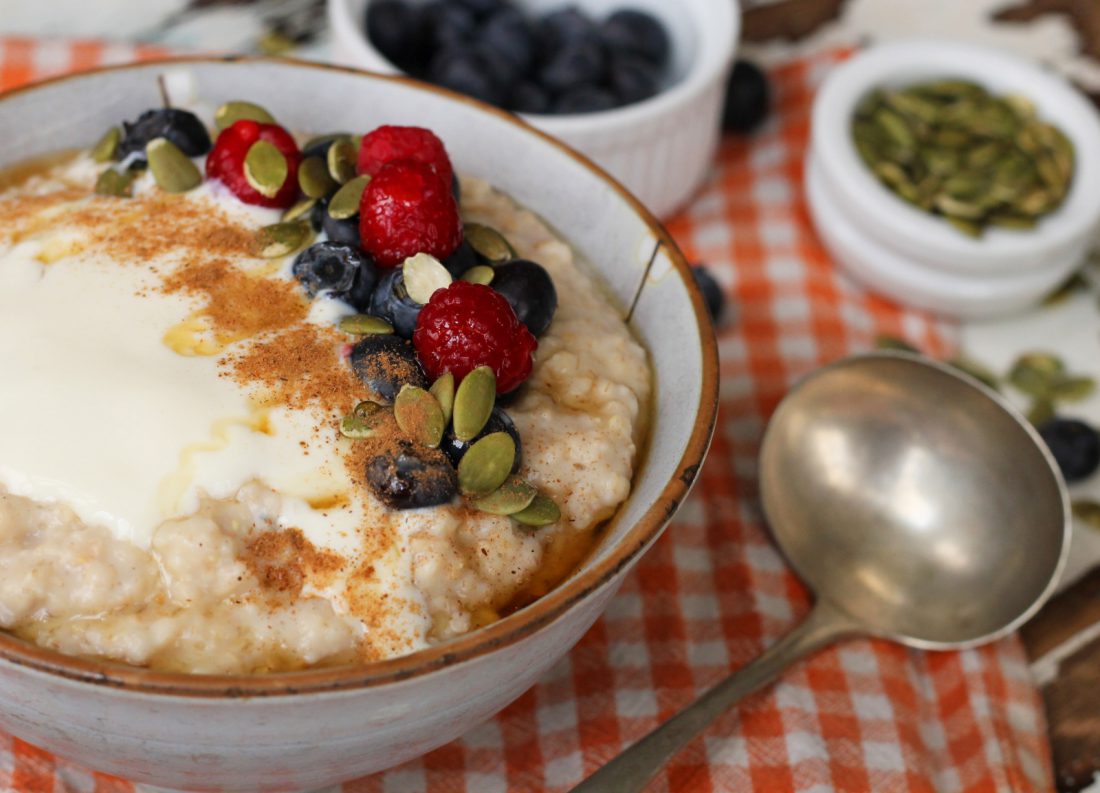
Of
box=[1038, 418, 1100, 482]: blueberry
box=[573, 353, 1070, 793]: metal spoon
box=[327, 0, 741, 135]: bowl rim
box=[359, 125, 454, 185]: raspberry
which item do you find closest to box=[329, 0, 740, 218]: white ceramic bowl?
box=[327, 0, 741, 135]: bowl rim

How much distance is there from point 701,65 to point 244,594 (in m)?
2.31

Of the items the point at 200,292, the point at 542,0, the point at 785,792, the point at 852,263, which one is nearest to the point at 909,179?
the point at 852,263

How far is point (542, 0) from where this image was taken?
3.77m

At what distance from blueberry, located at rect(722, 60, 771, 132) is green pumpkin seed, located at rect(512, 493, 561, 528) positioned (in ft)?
7.12

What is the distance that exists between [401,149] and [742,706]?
1207mm

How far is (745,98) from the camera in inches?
139

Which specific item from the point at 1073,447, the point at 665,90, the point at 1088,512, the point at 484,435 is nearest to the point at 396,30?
the point at 665,90

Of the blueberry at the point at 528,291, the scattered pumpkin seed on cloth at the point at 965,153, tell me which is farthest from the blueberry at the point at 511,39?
the blueberry at the point at 528,291

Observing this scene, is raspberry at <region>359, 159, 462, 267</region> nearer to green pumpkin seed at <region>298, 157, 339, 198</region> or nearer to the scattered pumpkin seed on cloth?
green pumpkin seed at <region>298, 157, 339, 198</region>

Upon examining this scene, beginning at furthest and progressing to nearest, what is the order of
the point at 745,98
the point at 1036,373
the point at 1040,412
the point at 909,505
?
1. the point at 745,98
2. the point at 1036,373
3. the point at 1040,412
4. the point at 909,505

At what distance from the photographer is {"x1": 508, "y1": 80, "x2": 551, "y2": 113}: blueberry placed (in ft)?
10.8

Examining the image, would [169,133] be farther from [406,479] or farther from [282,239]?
[406,479]

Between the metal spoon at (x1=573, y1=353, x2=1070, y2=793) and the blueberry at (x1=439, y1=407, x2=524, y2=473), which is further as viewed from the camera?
the metal spoon at (x1=573, y1=353, x2=1070, y2=793)

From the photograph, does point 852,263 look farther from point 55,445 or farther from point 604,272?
point 55,445
